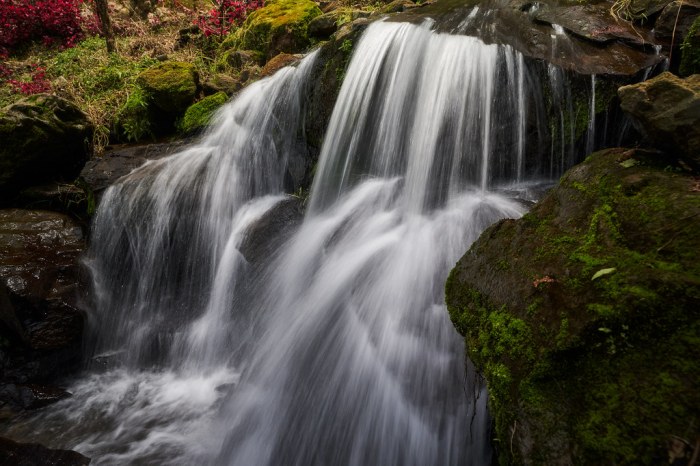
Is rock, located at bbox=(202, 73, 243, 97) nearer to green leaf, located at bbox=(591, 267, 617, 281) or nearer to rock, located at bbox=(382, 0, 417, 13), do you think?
rock, located at bbox=(382, 0, 417, 13)

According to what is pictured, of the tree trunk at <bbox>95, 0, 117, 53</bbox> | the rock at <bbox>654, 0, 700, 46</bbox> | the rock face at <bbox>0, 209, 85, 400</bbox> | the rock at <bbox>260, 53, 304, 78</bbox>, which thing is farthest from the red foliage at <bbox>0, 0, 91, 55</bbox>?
the rock at <bbox>654, 0, 700, 46</bbox>

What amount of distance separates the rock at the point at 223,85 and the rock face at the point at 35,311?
13.6ft

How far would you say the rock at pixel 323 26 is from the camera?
7.64 metres

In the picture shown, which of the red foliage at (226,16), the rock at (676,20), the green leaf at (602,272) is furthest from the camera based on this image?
the red foliage at (226,16)

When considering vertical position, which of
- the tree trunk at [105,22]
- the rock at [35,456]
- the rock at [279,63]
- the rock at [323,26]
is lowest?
the rock at [35,456]

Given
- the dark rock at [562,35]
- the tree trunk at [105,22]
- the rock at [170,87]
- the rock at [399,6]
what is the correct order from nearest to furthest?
the dark rock at [562,35] < the rock at [399,6] < the rock at [170,87] < the tree trunk at [105,22]

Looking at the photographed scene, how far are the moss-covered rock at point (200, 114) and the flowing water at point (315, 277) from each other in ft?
2.04

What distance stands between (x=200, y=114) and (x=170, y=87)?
0.71 metres

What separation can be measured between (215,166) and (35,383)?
3.41 meters

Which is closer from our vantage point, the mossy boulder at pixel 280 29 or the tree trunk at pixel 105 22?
the mossy boulder at pixel 280 29

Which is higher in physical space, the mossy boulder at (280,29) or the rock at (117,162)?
the mossy boulder at (280,29)

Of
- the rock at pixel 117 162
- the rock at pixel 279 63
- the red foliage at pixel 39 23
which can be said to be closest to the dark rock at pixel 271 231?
the rock at pixel 117 162

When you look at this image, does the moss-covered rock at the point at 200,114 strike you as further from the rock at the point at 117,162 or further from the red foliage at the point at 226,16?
the red foliage at the point at 226,16

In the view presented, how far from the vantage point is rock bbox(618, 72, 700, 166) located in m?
1.89
